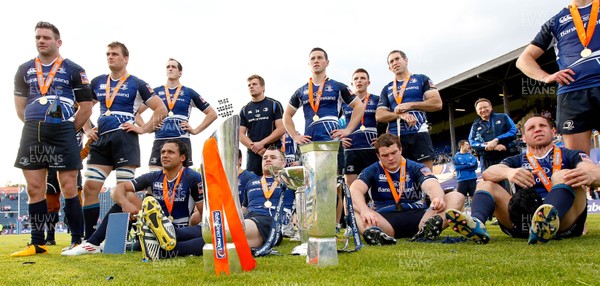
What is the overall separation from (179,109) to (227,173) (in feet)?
14.3

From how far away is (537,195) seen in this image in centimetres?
381

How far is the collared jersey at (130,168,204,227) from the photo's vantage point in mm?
4852

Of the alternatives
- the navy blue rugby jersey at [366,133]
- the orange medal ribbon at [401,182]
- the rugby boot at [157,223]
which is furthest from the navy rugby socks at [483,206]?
the navy blue rugby jersey at [366,133]

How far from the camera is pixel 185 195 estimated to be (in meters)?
4.86

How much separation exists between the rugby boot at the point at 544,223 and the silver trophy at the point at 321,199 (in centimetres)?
172

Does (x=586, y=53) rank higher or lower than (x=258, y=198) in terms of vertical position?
higher

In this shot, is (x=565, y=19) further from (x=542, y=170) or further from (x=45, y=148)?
(x=45, y=148)

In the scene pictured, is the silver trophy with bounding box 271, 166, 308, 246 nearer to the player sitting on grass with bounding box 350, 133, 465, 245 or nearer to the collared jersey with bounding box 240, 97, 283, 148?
the player sitting on grass with bounding box 350, 133, 465, 245

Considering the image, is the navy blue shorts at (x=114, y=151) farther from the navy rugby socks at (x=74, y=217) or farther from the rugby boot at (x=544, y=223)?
the rugby boot at (x=544, y=223)

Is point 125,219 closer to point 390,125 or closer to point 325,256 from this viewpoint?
point 325,256

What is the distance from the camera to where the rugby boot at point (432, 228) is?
13.2ft

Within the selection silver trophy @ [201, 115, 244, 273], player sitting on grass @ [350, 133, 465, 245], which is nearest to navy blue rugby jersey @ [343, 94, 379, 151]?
player sitting on grass @ [350, 133, 465, 245]

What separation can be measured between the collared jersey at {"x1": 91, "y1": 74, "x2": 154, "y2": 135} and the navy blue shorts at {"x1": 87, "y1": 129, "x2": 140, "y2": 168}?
0.33 feet

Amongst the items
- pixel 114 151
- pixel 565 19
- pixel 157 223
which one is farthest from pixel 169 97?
pixel 565 19
